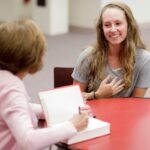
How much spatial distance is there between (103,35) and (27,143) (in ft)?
5.09

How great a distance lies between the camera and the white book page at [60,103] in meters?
1.86

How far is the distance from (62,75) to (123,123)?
103 cm

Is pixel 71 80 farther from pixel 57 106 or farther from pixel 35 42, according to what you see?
pixel 35 42

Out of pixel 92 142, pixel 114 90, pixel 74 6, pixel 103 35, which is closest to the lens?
pixel 92 142

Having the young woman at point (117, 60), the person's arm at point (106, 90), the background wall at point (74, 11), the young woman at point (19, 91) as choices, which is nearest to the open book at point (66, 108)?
the young woman at point (19, 91)

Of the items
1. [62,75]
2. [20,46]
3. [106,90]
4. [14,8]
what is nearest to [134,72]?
[106,90]

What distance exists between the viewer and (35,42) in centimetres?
171

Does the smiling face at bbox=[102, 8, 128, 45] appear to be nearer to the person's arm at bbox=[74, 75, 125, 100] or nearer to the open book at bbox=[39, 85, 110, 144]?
the person's arm at bbox=[74, 75, 125, 100]

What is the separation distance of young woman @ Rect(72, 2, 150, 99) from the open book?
0.82 meters

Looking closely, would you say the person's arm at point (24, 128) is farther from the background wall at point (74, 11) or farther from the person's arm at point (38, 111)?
the background wall at point (74, 11)

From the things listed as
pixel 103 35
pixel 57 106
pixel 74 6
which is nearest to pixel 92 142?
pixel 57 106

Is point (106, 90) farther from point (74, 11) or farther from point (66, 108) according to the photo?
point (74, 11)

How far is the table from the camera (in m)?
1.84

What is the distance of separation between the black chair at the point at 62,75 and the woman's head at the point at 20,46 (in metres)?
1.28
